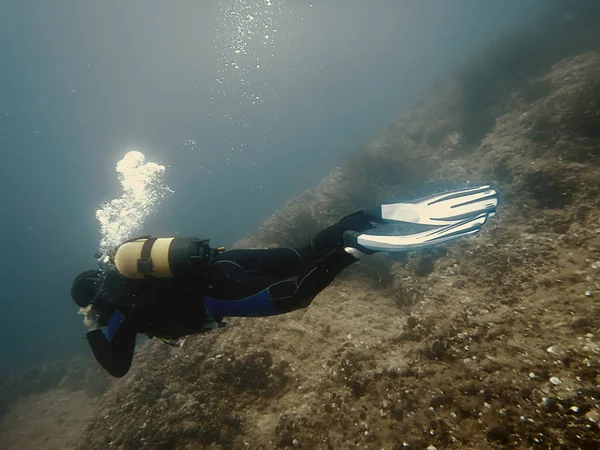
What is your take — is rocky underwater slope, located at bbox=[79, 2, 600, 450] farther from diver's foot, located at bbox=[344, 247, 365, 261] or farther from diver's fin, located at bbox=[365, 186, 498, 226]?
diver's foot, located at bbox=[344, 247, 365, 261]

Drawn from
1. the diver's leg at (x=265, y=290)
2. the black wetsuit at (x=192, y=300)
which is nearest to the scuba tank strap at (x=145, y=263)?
the black wetsuit at (x=192, y=300)

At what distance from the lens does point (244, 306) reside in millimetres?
3344

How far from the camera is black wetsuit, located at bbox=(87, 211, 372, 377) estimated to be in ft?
10.6

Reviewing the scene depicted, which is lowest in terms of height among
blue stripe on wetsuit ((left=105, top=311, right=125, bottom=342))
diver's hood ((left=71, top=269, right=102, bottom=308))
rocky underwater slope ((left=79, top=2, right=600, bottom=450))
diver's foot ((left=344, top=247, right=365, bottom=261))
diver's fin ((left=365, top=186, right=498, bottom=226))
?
rocky underwater slope ((left=79, top=2, right=600, bottom=450))

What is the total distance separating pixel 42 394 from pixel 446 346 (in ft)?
69.3

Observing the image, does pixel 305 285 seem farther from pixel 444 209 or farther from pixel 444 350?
pixel 444 209

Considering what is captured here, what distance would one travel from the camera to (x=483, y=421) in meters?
2.32

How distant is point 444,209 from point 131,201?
21.0 metres

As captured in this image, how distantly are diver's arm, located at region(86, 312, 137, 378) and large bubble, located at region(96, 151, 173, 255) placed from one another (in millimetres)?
14078

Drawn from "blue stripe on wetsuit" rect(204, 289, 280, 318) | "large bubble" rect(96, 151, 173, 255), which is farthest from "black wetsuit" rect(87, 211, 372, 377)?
"large bubble" rect(96, 151, 173, 255)

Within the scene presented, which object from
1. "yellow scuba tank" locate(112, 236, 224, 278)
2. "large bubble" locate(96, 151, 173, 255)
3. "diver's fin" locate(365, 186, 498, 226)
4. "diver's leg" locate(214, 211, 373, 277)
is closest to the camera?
"yellow scuba tank" locate(112, 236, 224, 278)

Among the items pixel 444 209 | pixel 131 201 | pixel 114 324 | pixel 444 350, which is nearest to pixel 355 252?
pixel 444 350

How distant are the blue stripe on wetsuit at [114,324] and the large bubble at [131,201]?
46.3 feet

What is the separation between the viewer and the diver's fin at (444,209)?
12.4ft
